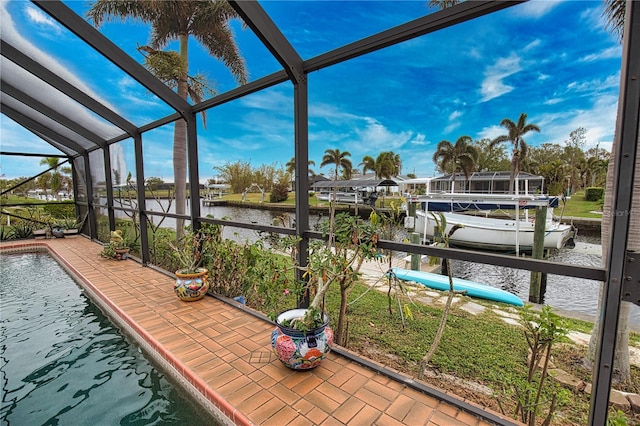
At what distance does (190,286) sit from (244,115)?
455 centimetres

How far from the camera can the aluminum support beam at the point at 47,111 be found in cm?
462

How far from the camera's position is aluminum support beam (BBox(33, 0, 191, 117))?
256 cm

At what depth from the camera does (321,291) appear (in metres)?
2.29

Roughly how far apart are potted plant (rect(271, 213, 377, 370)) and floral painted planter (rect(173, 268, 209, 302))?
173 cm

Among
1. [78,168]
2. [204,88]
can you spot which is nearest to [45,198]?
[78,168]

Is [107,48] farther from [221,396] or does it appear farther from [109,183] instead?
[109,183]

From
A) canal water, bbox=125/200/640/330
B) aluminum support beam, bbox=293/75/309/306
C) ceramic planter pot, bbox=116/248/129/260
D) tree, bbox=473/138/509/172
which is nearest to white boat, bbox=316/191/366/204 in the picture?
canal water, bbox=125/200/640/330

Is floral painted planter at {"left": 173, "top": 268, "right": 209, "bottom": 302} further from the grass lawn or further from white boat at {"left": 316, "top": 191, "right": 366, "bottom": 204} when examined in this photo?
the grass lawn

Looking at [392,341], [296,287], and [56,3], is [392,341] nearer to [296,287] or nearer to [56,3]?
[296,287]

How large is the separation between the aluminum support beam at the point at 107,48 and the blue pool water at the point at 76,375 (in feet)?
9.15

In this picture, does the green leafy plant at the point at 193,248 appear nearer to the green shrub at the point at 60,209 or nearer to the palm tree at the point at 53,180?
the green shrub at the point at 60,209

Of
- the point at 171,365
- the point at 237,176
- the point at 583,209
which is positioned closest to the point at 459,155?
the point at 583,209

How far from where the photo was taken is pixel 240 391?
6.51 feet

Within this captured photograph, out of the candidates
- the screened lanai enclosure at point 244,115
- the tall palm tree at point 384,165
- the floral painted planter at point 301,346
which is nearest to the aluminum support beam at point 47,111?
the screened lanai enclosure at point 244,115
